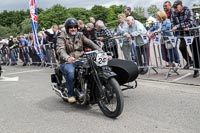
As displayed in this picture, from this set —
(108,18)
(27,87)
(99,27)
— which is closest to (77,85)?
(27,87)

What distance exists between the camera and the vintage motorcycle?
558cm

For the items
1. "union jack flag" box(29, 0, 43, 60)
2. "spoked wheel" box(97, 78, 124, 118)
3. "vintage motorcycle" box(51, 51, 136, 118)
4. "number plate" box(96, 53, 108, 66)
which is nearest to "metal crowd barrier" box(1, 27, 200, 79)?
"vintage motorcycle" box(51, 51, 136, 118)

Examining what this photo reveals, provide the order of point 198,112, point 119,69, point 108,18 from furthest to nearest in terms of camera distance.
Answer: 1. point 108,18
2. point 119,69
3. point 198,112

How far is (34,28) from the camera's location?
1538 centimetres

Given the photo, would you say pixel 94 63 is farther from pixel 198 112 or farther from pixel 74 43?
pixel 198 112

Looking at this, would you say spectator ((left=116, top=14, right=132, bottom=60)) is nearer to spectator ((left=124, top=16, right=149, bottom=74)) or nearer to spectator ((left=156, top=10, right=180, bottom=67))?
spectator ((left=124, top=16, right=149, bottom=74))

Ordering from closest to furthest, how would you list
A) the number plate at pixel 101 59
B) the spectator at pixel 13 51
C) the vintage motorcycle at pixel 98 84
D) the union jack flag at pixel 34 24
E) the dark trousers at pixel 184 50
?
the vintage motorcycle at pixel 98 84 < the number plate at pixel 101 59 < the dark trousers at pixel 184 50 < the union jack flag at pixel 34 24 < the spectator at pixel 13 51

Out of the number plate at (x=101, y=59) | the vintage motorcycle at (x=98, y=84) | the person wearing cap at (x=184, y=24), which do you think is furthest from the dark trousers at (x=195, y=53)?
the number plate at (x=101, y=59)

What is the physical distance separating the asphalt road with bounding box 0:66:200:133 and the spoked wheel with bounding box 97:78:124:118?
0.43 feet

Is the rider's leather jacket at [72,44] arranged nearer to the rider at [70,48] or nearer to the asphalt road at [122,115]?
the rider at [70,48]

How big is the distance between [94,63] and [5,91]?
170 inches

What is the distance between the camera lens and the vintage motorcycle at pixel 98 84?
5578 millimetres

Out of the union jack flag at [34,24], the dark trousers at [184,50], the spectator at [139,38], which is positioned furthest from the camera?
the union jack flag at [34,24]

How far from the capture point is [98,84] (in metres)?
5.86
